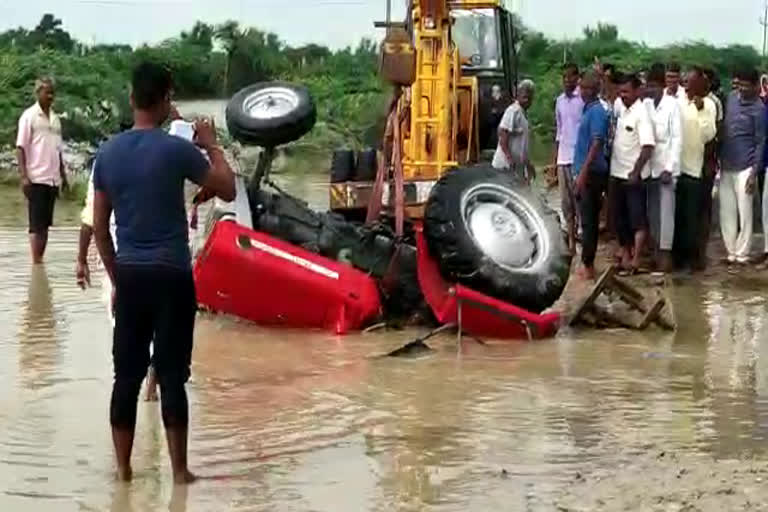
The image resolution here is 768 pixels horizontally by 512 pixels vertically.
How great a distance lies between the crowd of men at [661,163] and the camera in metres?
13.2

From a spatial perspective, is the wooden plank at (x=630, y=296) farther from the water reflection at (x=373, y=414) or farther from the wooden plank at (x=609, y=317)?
the water reflection at (x=373, y=414)

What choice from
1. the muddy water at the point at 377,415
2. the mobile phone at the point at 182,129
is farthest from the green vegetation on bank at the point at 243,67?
the mobile phone at the point at 182,129

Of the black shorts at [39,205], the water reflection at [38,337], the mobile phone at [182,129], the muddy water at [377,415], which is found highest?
the mobile phone at [182,129]

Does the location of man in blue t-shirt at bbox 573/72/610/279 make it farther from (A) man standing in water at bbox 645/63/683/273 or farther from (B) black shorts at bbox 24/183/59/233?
(B) black shorts at bbox 24/183/59/233

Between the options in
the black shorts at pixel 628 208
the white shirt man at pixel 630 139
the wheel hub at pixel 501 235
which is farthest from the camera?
the black shorts at pixel 628 208

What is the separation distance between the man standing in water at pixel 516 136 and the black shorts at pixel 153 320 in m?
7.99

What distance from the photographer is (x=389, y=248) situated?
10469 millimetres

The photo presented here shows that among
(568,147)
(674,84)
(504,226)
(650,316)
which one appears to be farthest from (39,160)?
(650,316)

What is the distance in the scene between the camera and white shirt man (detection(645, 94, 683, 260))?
13188 millimetres

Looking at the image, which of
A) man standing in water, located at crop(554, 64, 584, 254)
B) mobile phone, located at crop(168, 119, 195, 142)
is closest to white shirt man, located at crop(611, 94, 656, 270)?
man standing in water, located at crop(554, 64, 584, 254)

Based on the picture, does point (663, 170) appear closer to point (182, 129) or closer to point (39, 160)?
point (39, 160)

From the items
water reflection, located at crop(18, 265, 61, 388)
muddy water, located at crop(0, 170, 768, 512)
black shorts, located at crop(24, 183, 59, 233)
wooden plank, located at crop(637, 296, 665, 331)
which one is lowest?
water reflection, located at crop(18, 265, 61, 388)

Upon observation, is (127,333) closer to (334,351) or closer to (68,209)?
(334,351)

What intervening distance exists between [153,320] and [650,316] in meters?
5.06
